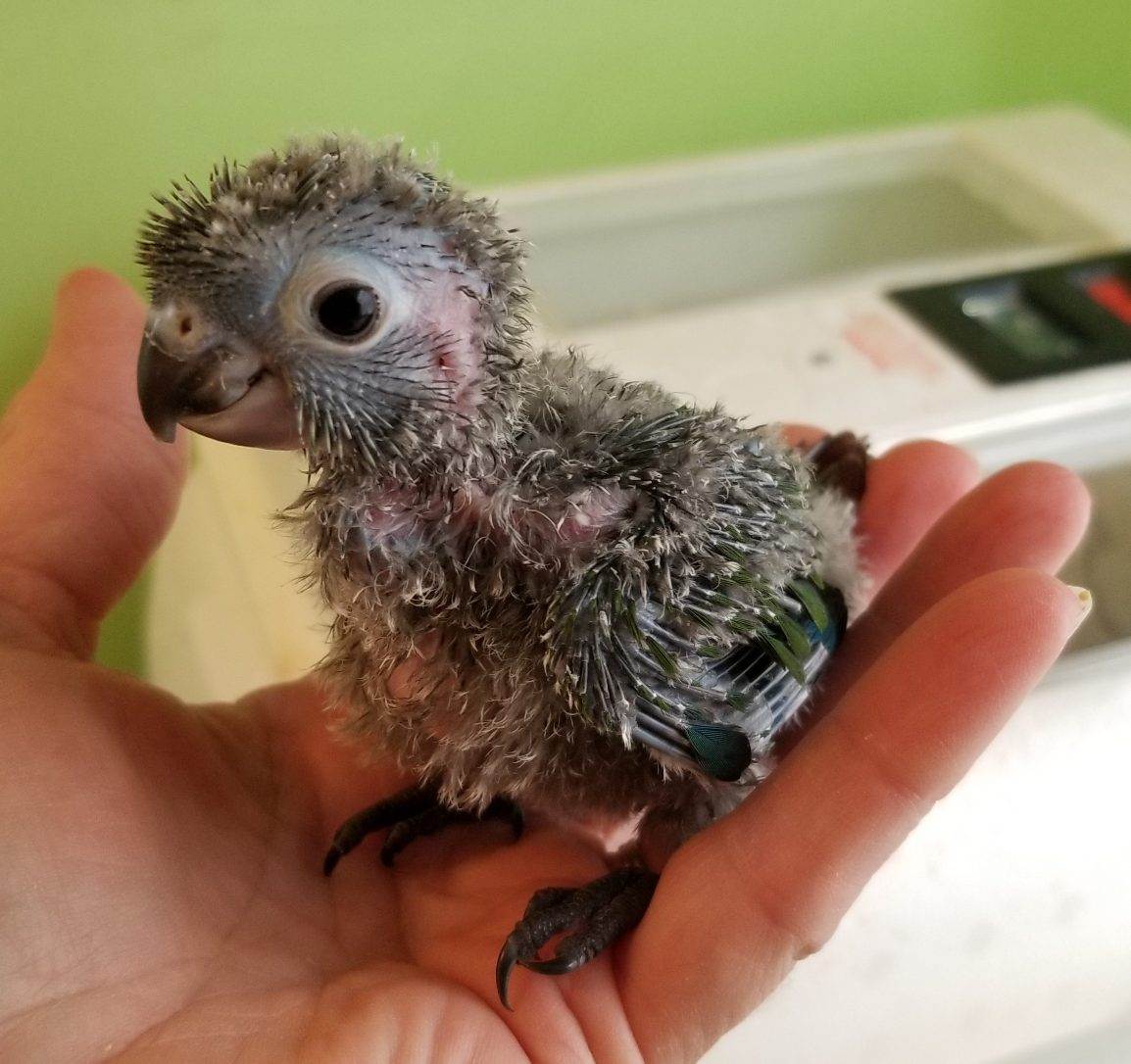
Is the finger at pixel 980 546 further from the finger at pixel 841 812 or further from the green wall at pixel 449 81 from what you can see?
the green wall at pixel 449 81

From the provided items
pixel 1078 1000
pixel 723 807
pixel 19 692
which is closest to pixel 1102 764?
pixel 1078 1000

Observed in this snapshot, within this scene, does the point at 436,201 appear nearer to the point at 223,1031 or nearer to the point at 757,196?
the point at 223,1031

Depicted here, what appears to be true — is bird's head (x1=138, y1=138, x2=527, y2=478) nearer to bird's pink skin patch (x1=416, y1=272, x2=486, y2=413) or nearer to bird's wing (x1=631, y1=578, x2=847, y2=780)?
bird's pink skin patch (x1=416, y1=272, x2=486, y2=413)

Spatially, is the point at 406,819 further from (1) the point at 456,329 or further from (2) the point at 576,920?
(1) the point at 456,329

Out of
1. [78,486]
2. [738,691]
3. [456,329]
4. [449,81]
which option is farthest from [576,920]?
[449,81]

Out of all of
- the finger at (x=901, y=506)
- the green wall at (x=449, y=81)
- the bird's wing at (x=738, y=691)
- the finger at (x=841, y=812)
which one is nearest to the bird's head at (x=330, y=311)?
the bird's wing at (x=738, y=691)

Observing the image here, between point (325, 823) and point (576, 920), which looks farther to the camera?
point (325, 823)

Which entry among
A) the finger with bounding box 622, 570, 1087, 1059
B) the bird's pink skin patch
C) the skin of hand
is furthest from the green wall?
the finger with bounding box 622, 570, 1087, 1059
